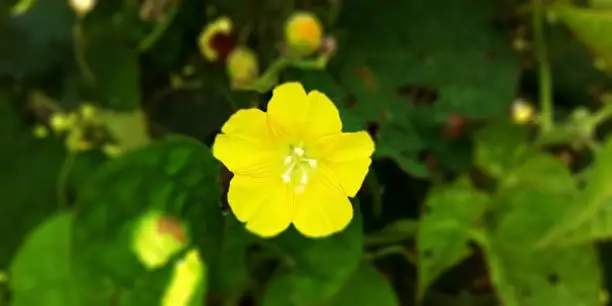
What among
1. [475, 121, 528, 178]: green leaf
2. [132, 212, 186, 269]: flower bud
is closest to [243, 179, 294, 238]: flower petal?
[132, 212, 186, 269]: flower bud

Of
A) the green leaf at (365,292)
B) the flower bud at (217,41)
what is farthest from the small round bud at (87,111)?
the green leaf at (365,292)

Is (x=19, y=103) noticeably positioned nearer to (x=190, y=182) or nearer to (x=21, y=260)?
(x=21, y=260)

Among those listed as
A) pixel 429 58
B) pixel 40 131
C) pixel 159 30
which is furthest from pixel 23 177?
pixel 429 58

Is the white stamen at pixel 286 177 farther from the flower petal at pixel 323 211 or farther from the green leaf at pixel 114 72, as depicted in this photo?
the green leaf at pixel 114 72

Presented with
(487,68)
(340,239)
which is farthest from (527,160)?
(340,239)

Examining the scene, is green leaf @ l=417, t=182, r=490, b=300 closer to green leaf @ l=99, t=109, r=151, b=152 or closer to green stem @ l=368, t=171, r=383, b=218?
green stem @ l=368, t=171, r=383, b=218
